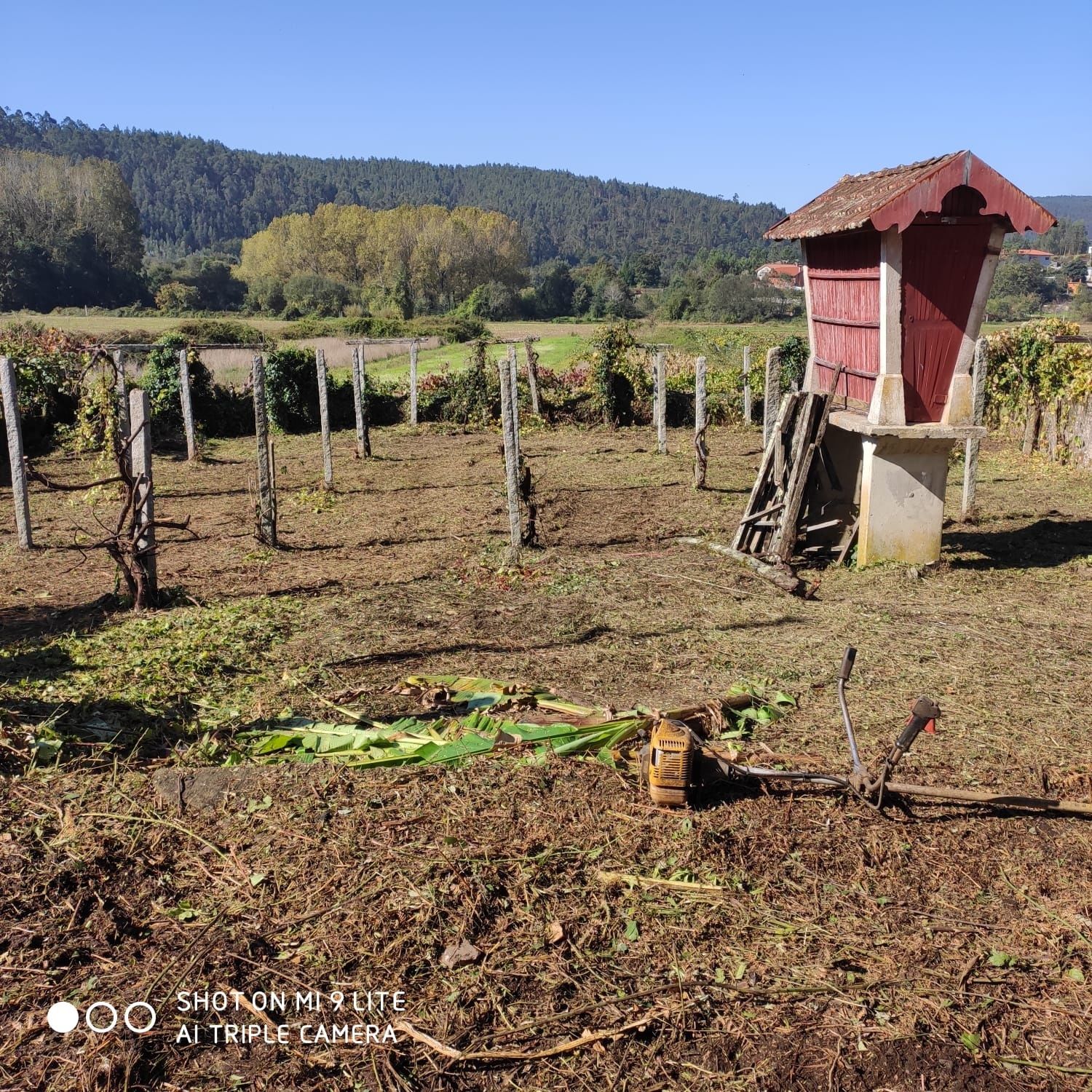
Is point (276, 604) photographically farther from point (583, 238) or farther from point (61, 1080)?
point (583, 238)

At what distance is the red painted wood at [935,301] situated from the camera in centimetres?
953

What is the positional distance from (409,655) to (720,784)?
3.01 metres

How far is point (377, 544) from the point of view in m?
12.2

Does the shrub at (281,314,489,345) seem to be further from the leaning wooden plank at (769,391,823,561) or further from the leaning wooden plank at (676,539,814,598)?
the leaning wooden plank at (769,391,823,561)

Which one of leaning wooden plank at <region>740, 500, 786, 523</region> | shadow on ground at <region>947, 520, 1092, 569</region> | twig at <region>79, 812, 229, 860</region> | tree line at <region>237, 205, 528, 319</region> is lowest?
twig at <region>79, 812, 229, 860</region>

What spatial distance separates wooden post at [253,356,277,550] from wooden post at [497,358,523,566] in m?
2.72

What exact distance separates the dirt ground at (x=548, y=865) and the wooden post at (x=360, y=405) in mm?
9322

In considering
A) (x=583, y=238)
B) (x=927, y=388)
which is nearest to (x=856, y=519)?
(x=927, y=388)

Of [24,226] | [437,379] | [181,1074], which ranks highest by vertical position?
[24,226]

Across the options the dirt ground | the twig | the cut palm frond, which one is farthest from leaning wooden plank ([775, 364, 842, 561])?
the twig

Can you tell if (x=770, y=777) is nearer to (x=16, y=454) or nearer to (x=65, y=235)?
(x=16, y=454)

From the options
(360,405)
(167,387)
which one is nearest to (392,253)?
(167,387)

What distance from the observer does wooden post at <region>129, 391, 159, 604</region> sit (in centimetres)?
867

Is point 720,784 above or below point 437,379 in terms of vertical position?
below
